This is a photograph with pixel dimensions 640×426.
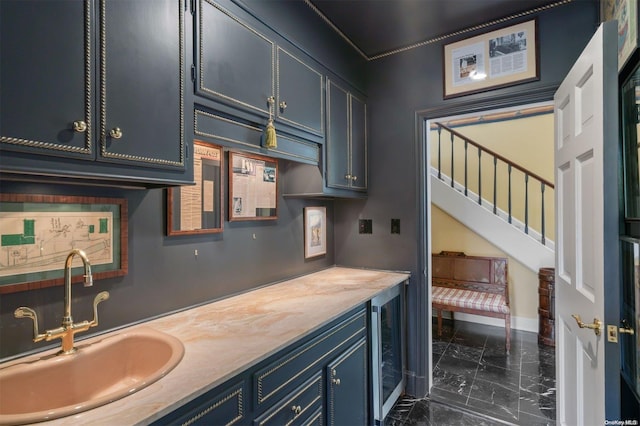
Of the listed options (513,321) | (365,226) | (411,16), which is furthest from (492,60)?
(513,321)

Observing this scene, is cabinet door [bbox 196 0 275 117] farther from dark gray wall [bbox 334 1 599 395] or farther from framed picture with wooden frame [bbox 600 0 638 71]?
framed picture with wooden frame [bbox 600 0 638 71]

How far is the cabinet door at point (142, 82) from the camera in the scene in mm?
1007

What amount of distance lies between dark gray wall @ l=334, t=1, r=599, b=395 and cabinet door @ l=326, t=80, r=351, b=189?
0.39 m

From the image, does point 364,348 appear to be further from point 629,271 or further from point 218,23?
point 218,23

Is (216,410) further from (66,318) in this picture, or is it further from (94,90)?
(94,90)

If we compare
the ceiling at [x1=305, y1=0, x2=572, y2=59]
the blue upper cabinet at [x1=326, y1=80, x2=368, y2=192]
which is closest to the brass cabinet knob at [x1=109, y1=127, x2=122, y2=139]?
the blue upper cabinet at [x1=326, y1=80, x2=368, y2=192]

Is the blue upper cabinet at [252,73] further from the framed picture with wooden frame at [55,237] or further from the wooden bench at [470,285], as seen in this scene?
the wooden bench at [470,285]

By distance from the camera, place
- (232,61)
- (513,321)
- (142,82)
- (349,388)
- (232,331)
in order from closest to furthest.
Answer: (142,82) → (232,331) → (232,61) → (349,388) → (513,321)

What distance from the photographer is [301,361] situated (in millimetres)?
1350

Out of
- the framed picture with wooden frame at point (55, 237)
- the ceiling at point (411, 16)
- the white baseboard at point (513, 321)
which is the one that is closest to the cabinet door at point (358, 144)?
the ceiling at point (411, 16)

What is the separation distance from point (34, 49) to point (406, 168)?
86.7 inches

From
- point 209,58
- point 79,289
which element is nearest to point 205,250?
point 79,289

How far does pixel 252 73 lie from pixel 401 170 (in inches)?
56.2

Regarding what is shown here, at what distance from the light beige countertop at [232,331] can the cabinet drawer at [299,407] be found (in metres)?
0.25
